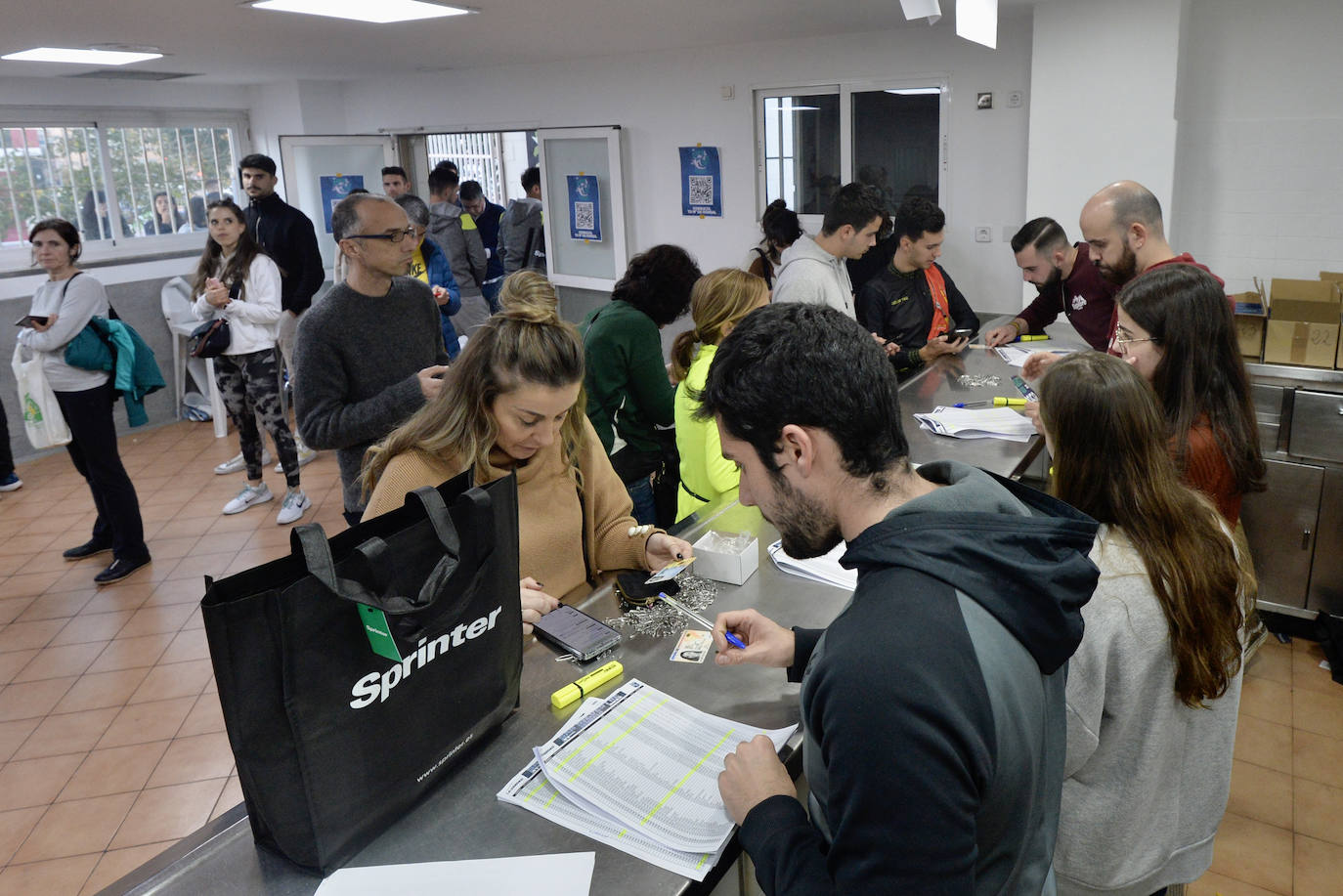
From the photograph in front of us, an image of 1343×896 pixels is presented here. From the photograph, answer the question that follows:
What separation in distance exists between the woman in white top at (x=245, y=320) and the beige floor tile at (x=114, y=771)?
2055 millimetres

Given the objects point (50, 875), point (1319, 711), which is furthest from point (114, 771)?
point (1319, 711)

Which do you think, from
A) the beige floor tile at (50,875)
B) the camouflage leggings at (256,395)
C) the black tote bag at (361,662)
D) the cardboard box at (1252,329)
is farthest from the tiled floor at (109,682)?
the cardboard box at (1252,329)

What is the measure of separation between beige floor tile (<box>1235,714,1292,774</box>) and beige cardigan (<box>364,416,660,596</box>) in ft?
7.35

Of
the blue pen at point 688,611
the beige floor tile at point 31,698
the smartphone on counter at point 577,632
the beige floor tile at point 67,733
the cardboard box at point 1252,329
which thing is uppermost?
the cardboard box at point 1252,329

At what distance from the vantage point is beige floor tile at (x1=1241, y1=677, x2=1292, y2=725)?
325 cm

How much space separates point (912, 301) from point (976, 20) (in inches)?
71.2

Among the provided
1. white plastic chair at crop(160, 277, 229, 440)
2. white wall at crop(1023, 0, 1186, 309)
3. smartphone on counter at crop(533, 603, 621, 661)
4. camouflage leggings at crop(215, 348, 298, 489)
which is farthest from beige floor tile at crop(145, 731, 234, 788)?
white plastic chair at crop(160, 277, 229, 440)

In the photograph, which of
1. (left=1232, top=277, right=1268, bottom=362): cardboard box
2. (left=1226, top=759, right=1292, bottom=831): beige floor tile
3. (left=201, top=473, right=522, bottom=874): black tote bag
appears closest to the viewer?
(left=201, top=473, right=522, bottom=874): black tote bag

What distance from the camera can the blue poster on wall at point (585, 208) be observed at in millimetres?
7363

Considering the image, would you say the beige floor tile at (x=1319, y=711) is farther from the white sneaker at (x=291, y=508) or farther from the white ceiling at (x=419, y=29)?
the white sneaker at (x=291, y=508)

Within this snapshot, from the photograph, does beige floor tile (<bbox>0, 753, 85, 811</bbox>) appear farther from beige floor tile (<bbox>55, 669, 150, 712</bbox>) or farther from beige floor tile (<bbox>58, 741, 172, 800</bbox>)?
beige floor tile (<bbox>55, 669, 150, 712</bbox>)

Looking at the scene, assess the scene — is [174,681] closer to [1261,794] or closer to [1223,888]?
[1223,888]

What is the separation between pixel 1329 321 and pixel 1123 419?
9.49 ft

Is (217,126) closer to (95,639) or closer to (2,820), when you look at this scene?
(95,639)
